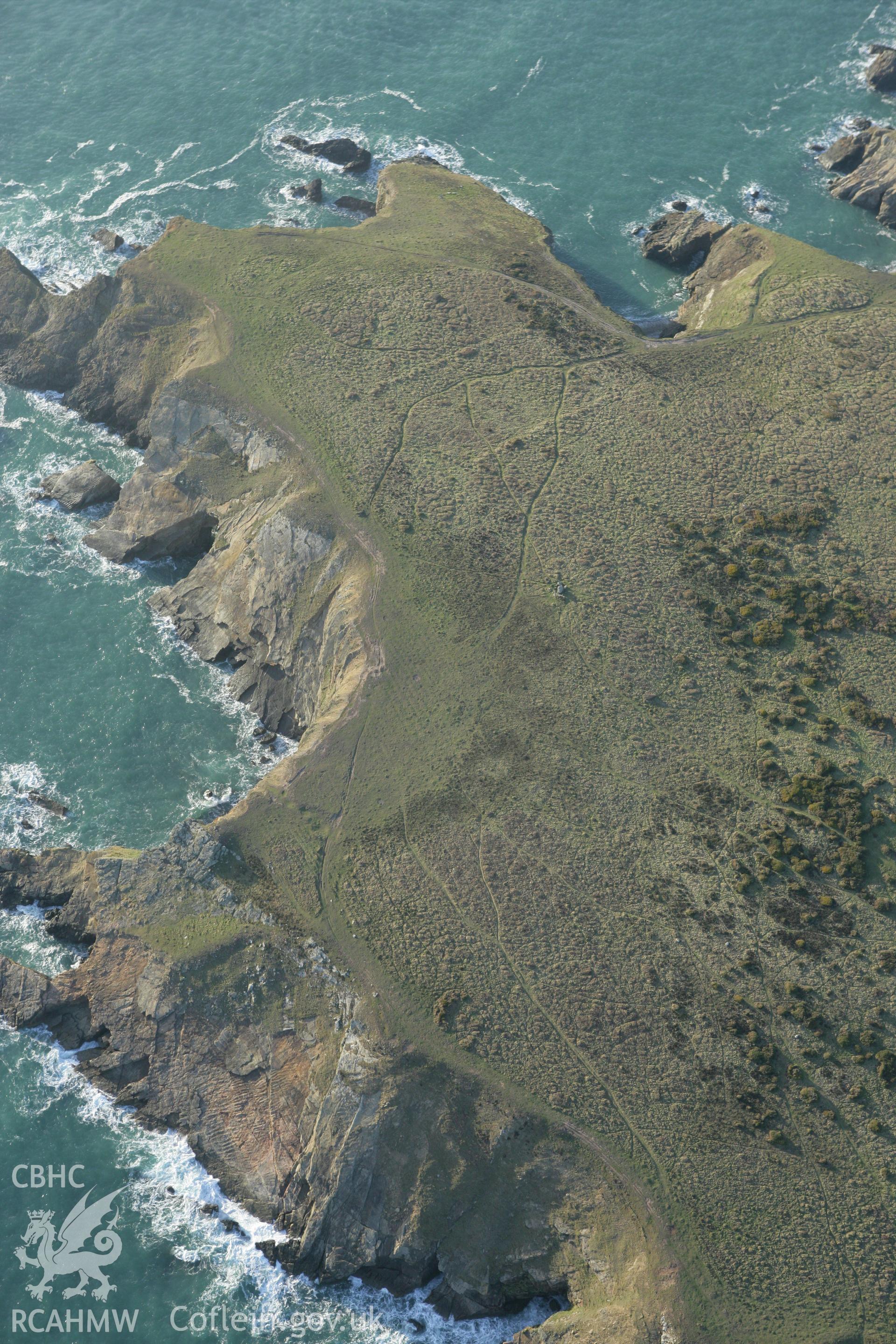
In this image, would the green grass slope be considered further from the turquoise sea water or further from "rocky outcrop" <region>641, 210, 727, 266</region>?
the turquoise sea water

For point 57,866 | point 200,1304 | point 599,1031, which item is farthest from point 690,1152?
point 57,866

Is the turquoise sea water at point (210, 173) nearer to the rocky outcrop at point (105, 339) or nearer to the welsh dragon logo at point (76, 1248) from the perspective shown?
the welsh dragon logo at point (76, 1248)

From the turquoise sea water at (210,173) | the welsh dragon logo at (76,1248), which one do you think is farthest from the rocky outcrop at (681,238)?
the welsh dragon logo at (76,1248)

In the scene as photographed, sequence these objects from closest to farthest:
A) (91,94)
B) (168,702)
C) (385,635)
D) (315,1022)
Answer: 1. (315,1022)
2. (385,635)
3. (168,702)
4. (91,94)

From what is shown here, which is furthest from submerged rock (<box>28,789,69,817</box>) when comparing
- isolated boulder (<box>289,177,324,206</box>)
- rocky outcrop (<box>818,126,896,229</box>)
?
rocky outcrop (<box>818,126,896,229</box>)

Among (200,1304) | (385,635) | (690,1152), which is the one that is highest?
(385,635)

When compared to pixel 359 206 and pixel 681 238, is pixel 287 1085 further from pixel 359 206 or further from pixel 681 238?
pixel 359 206

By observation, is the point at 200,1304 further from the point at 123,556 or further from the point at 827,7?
the point at 827,7
